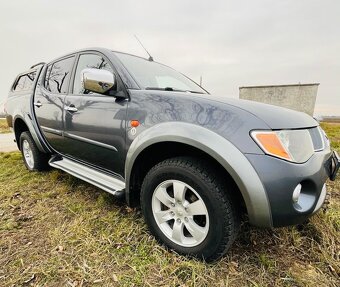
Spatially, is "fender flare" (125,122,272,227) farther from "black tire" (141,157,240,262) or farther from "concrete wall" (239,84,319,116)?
"concrete wall" (239,84,319,116)

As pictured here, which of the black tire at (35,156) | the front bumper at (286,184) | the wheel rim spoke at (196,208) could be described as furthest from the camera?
the black tire at (35,156)

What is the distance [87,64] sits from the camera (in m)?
2.49

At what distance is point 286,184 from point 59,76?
8.84 ft

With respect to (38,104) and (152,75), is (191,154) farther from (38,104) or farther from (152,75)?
(38,104)

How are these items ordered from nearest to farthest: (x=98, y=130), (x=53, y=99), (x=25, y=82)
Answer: (x=98, y=130) → (x=53, y=99) → (x=25, y=82)

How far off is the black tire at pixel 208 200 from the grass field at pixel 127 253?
0.37ft

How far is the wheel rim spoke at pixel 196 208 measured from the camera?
1.52 meters

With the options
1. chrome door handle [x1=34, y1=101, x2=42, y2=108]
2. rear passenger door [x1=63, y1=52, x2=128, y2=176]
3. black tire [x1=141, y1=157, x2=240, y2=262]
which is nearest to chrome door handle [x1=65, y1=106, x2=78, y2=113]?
rear passenger door [x1=63, y1=52, x2=128, y2=176]

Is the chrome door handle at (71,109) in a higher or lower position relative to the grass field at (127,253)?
higher

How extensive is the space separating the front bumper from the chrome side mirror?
1156mm

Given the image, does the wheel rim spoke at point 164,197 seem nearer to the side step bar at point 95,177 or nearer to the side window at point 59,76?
the side step bar at point 95,177

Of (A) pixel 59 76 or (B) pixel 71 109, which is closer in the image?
(B) pixel 71 109

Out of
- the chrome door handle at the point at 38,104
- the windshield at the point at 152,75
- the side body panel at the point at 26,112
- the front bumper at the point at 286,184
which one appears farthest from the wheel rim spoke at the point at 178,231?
the chrome door handle at the point at 38,104

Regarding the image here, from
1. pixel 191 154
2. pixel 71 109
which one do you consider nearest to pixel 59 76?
pixel 71 109
